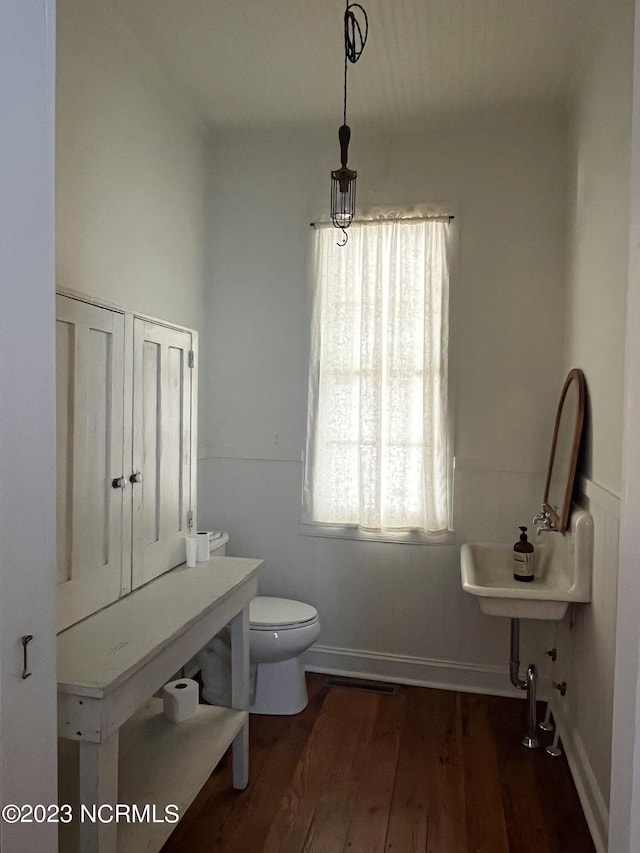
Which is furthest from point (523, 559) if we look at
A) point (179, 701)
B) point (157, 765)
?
point (157, 765)

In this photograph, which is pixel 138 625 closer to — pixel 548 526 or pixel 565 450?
pixel 548 526

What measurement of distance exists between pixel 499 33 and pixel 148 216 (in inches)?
61.6

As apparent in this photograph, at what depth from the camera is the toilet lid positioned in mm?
2633

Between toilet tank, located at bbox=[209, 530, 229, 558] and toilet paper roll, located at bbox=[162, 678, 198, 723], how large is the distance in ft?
2.65

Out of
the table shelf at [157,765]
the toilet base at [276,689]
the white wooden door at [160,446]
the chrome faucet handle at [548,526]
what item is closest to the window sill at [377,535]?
the chrome faucet handle at [548,526]

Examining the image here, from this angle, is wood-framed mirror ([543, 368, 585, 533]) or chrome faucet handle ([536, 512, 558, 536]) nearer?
wood-framed mirror ([543, 368, 585, 533])

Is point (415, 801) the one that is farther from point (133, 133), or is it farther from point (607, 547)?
point (133, 133)

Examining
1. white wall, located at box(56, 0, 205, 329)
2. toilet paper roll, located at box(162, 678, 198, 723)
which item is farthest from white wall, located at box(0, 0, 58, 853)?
toilet paper roll, located at box(162, 678, 198, 723)

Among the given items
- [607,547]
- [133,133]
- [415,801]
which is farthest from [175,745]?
[133,133]

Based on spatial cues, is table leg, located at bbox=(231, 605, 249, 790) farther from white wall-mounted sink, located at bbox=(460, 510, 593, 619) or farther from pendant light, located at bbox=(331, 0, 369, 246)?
pendant light, located at bbox=(331, 0, 369, 246)

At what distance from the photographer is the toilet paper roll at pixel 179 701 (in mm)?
2074

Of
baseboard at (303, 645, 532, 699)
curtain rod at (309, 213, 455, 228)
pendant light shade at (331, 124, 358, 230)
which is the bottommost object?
baseboard at (303, 645, 532, 699)

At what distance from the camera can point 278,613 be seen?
2746mm

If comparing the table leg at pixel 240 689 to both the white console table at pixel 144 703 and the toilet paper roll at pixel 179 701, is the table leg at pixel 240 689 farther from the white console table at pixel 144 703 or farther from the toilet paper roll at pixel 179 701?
the toilet paper roll at pixel 179 701
